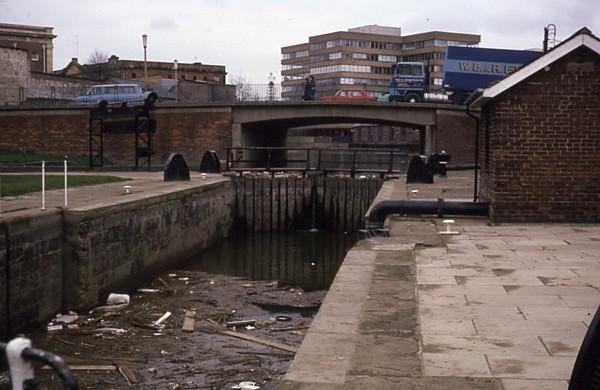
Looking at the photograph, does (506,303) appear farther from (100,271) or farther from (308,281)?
(308,281)

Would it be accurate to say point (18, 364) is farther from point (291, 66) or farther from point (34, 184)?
point (291, 66)

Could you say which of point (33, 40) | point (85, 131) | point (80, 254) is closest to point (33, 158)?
point (85, 131)

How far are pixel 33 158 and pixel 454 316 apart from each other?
34.6 m

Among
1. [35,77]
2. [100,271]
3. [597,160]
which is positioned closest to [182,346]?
[100,271]

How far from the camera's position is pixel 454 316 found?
755 cm

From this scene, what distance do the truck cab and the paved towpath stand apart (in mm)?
40067

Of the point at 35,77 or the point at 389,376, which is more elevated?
the point at 35,77

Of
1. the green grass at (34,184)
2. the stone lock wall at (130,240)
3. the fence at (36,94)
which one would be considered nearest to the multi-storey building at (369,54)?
the fence at (36,94)

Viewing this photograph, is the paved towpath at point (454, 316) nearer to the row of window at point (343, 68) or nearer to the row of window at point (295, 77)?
the row of window at point (343, 68)

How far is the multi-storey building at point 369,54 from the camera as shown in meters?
125

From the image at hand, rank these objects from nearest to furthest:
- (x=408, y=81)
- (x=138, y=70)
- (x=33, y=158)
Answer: (x=33, y=158) → (x=408, y=81) → (x=138, y=70)

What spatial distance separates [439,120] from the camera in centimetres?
4138

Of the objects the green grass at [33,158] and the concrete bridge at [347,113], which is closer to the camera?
the green grass at [33,158]

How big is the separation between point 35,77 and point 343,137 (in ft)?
122
